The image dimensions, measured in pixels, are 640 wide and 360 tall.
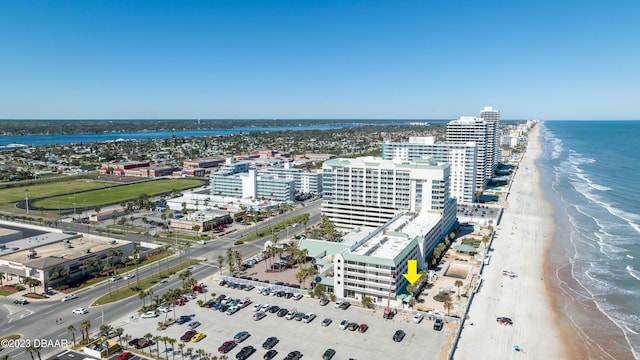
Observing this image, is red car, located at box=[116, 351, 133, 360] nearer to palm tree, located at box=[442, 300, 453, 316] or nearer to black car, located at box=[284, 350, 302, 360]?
black car, located at box=[284, 350, 302, 360]

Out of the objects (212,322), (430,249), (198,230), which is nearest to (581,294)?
(430,249)

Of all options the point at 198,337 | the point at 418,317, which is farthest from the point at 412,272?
the point at 198,337

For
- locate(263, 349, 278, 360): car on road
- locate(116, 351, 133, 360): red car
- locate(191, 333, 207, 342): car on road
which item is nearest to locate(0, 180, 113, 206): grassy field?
locate(116, 351, 133, 360): red car

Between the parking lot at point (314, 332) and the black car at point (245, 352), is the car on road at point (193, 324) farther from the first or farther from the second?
the black car at point (245, 352)

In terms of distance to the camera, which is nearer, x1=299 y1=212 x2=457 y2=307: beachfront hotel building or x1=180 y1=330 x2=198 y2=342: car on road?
x1=180 y1=330 x2=198 y2=342: car on road

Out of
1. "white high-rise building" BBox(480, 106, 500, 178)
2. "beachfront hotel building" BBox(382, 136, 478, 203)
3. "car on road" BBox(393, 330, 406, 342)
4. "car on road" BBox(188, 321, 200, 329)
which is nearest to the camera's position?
"car on road" BBox(393, 330, 406, 342)

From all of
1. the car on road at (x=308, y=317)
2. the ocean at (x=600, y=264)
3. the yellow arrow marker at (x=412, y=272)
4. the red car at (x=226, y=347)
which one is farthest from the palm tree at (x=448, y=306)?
the red car at (x=226, y=347)

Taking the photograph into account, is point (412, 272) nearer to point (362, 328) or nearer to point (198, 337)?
point (362, 328)
